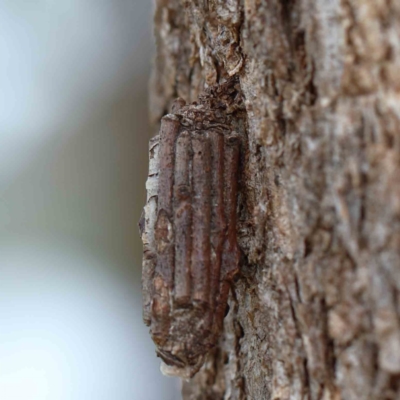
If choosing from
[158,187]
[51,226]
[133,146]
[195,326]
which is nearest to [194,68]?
[158,187]

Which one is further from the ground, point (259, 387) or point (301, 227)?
point (301, 227)

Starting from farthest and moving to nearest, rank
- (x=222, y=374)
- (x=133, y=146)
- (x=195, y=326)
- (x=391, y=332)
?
(x=133, y=146) → (x=222, y=374) → (x=195, y=326) → (x=391, y=332)

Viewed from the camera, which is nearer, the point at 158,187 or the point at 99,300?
the point at 158,187

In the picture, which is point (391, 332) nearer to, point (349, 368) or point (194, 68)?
point (349, 368)

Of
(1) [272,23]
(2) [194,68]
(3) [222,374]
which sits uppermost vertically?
(2) [194,68]

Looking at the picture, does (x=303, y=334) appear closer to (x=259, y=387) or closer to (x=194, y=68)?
(x=259, y=387)

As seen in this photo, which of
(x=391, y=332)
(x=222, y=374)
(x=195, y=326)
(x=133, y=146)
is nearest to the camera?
(x=391, y=332)

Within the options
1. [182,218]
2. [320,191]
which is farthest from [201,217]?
[320,191]

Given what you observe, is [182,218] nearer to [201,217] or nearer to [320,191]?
[201,217]
